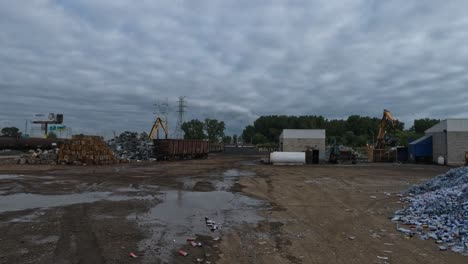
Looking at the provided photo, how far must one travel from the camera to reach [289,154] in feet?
137

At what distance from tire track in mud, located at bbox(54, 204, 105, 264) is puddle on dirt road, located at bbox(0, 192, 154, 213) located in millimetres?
2161

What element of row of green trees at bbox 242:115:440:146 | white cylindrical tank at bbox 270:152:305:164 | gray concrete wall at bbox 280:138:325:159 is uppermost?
→ row of green trees at bbox 242:115:440:146

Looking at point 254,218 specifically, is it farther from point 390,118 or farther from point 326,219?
point 390,118

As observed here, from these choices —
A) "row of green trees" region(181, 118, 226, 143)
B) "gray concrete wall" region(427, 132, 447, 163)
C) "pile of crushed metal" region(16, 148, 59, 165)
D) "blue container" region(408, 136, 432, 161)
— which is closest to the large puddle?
"pile of crushed metal" region(16, 148, 59, 165)

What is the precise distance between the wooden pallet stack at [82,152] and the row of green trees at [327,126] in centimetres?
10325

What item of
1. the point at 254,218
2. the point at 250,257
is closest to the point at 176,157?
→ the point at 254,218

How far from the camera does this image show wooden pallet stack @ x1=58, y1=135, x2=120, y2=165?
3347cm

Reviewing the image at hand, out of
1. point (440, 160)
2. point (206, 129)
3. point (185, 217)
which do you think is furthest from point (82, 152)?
point (206, 129)

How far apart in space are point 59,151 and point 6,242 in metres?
28.7

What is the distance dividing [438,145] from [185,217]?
141ft

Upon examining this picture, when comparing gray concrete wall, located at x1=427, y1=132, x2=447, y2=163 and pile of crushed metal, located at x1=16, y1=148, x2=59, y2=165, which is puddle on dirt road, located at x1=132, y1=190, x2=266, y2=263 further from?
gray concrete wall, located at x1=427, y1=132, x2=447, y2=163

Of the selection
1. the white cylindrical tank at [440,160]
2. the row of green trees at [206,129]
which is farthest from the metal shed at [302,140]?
the row of green trees at [206,129]

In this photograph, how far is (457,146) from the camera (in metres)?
42.8

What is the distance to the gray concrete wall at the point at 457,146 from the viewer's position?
42594 mm
